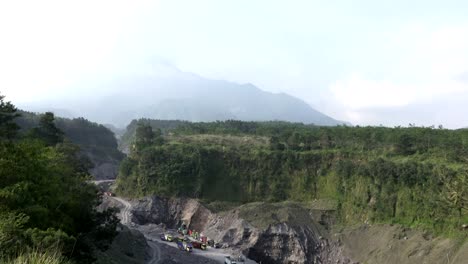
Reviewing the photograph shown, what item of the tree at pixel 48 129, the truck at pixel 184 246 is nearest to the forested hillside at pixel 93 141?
the truck at pixel 184 246

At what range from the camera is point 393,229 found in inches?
2272

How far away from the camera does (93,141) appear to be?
12700 centimetres

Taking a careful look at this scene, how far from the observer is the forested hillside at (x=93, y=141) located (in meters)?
110

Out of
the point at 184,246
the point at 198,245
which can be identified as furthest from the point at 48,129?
the point at 198,245

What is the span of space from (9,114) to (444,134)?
56.6 meters

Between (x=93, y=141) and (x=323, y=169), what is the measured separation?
7626 centimetres

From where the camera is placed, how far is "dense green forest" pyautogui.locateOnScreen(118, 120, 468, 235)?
5778 cm

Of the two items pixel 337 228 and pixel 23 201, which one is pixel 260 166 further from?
pixel 23 201

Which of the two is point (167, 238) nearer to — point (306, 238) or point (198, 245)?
point (198, 245)

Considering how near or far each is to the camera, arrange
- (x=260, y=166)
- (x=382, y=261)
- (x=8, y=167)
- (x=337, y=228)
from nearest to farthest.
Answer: (x=8, y=167), (x=382, y=261), (x=337, y=228), (x=260, y=166)

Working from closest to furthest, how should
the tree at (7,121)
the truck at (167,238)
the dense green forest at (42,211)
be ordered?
the dense green forest at (42,211), the tree at (7,121), the truck at (167,238)

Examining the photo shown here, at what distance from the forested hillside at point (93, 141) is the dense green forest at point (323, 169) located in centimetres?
2716

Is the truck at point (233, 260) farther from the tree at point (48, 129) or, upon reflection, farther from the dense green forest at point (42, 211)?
the tree at point (48, 129)

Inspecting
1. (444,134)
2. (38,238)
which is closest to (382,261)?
(444,134)
